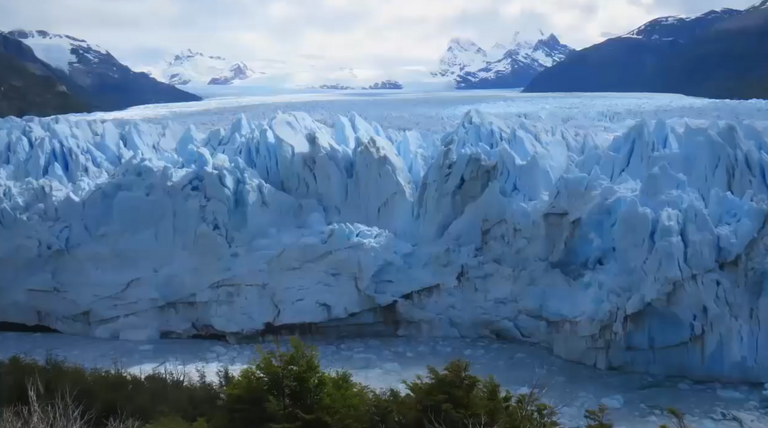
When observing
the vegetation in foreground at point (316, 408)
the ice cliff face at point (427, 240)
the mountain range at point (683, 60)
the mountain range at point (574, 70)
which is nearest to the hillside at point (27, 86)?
the mountain range at point (574, 70)

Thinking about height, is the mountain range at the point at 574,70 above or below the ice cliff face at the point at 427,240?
above

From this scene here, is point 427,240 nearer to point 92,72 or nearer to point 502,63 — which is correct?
point 92,72

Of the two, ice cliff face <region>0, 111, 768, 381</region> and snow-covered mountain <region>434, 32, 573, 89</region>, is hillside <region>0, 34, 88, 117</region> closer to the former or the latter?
ice cliff face <region>0, 111, 768, 381</region>

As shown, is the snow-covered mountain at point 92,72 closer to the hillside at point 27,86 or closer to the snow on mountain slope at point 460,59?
the hillside at point 27,86

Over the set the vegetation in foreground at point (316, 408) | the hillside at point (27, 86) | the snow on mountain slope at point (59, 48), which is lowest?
the vegetation in foreground at point (316, 408)

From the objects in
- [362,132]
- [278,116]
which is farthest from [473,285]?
[278,116]

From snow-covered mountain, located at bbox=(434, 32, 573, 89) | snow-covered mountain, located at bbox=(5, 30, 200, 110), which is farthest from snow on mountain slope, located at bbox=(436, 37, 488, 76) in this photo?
snow-covered mountain, located at bbox=(5, 30, 200, 110)
